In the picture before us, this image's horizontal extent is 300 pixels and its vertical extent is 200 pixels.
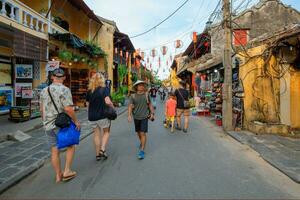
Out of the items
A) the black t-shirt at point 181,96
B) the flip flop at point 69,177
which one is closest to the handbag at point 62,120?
the flip flop at point 69,177

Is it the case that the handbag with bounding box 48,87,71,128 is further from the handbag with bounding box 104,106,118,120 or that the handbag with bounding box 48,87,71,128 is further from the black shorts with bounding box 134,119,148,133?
the black shorts with bounding box 134,119,148,133

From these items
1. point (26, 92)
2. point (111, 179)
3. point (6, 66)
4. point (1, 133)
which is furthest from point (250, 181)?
point (6, 66)

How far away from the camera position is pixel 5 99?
12508 millimetres

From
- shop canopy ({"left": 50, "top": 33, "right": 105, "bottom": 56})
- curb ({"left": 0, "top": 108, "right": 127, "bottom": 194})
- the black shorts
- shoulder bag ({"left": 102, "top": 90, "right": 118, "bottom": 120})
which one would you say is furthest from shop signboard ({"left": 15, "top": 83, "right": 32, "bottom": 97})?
the black shorts

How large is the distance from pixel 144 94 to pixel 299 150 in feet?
13.4

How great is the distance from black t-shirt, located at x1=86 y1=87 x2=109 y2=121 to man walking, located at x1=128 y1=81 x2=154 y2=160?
701 millimetres

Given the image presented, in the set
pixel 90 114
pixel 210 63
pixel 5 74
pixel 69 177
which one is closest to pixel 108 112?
pixel 90 114

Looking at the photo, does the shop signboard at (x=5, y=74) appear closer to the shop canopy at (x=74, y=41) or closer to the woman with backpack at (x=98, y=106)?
the shop canopy at (x=74, y=41)

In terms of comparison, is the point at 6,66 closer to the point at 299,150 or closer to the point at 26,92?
the point at 26,92

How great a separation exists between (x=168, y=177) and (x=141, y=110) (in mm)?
1927

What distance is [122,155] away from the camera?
657 cm

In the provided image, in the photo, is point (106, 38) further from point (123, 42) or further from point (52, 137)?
point (52, 137)

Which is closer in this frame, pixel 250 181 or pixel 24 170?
pixel 250 181

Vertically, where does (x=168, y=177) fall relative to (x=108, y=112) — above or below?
below
